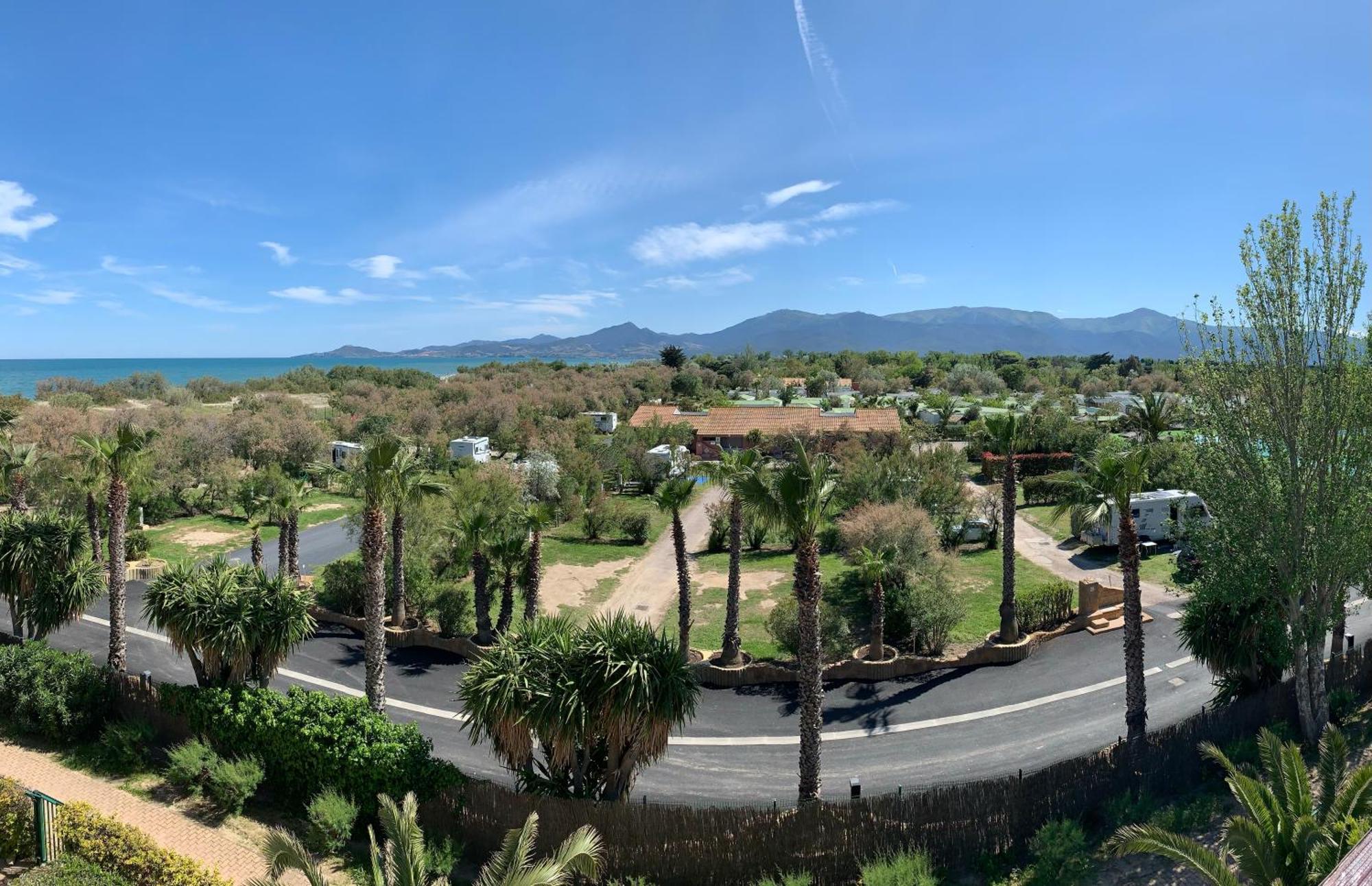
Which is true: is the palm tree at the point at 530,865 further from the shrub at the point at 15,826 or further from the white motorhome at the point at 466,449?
the white motorhome at the point at 466,449

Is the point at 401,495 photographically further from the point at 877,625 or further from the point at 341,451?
the point at 341,451

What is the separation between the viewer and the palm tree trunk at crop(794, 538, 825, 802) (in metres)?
12.0

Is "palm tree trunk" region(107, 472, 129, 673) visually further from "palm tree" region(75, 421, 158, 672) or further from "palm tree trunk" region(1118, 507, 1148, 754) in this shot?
"palm tree trunk" region(1118, 507, 1148, 754)

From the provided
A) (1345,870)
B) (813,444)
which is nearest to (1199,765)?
(1345,870)

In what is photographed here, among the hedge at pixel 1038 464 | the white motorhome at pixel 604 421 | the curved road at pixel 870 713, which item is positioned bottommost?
the curved road at pixel 870 713

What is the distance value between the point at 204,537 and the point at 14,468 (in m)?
9.12

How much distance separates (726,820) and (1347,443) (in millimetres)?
11564

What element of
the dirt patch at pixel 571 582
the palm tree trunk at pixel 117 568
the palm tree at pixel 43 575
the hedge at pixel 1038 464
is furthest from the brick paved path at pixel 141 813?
the hedge at pixel 1038 464

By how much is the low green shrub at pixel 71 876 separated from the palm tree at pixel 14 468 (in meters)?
18.4

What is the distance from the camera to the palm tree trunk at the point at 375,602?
45.3ft

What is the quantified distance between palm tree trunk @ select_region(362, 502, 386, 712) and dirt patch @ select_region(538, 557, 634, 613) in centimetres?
971

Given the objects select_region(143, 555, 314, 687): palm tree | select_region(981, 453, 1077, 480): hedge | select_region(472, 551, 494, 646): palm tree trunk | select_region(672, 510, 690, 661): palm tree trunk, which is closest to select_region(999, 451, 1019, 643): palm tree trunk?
select_region(672, 510, 690, 661): palm tree trunk

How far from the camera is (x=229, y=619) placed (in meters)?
13.8

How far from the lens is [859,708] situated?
1755 centimetres
